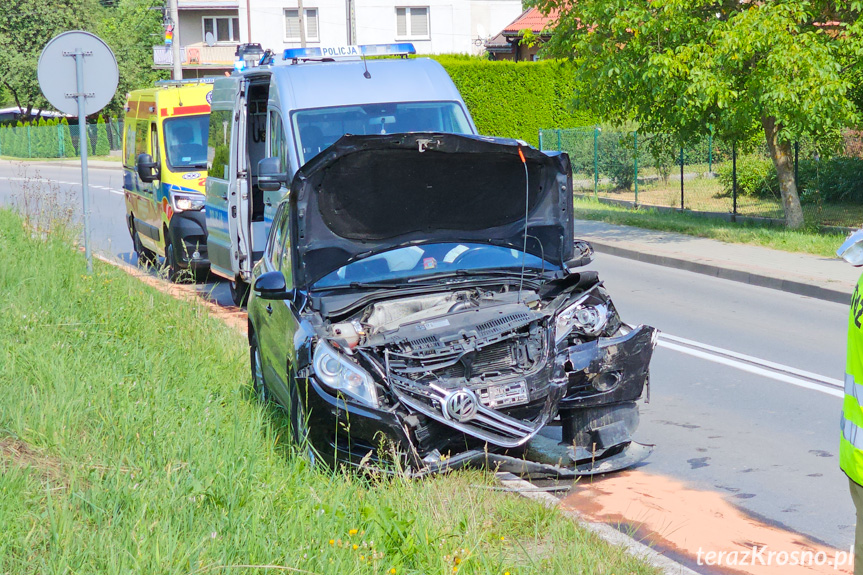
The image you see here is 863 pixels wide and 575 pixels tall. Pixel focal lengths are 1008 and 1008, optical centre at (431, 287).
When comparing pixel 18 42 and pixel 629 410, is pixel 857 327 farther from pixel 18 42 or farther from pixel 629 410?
pixel 18 42

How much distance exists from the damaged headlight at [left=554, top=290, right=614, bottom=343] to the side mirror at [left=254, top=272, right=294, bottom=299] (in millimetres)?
1655

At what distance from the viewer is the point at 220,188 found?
1143cm

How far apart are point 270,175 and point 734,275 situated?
264 inches

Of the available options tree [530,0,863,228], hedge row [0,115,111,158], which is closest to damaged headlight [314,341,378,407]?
tree [530,0,863,228]

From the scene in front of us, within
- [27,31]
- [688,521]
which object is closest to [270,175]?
[688,521]

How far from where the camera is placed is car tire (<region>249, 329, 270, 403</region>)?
6973 millimetres

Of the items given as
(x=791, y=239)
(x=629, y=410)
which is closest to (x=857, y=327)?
(x=629, y=410)

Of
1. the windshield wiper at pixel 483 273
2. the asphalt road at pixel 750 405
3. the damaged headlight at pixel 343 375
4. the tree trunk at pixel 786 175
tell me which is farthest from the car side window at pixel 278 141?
the tree trunk at pixel 786 175

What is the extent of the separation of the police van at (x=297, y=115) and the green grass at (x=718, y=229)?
6.59 metres

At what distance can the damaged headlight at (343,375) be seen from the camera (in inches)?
209

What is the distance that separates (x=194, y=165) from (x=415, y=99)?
5008 millimetres

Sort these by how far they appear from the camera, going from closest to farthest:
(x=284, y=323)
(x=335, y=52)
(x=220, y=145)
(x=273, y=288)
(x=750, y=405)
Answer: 1. (x=273, y=288)
2. (x=284, y=323)
3. (x=750, y=405)
4. (x=335, y=52)
5. (x=220, y=145)

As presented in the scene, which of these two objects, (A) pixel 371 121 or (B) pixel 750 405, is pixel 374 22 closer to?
(A) pixel 371 121

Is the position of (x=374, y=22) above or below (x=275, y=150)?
above
